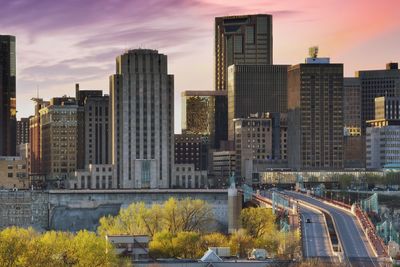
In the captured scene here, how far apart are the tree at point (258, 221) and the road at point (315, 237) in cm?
537

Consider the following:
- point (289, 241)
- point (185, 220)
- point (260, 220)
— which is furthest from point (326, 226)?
point (185, 220)

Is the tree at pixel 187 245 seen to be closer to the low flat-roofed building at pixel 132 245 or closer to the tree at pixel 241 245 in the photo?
the tree at pixel 241 245

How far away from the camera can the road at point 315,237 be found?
430 ft

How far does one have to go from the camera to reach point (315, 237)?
14450 centimetres

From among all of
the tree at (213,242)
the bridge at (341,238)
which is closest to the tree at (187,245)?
the tree at (213,242)

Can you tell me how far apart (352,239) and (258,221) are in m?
44.5

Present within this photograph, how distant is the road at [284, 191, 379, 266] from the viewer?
126312 millimetres

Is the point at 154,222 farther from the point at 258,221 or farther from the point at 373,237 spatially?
the point at 373,237

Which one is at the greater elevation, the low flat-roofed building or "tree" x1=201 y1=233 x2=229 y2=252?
the low flat-roofed building

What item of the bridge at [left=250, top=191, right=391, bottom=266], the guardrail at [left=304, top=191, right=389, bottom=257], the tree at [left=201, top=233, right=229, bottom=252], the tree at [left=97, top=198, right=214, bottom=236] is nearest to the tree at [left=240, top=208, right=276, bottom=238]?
the bridge at [left=250, top=191, right=391, bottom=266]

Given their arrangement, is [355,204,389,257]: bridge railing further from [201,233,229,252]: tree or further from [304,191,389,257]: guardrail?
[201,233,229,252]: tree

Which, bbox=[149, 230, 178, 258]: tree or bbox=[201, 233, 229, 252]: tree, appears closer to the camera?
bbox=[149, 230, 178, 258]: tree

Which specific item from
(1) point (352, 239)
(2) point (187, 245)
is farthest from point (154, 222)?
(1) point (352, 239)

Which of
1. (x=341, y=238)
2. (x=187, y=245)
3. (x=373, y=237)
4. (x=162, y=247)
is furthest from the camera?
(x=373, y=237)
